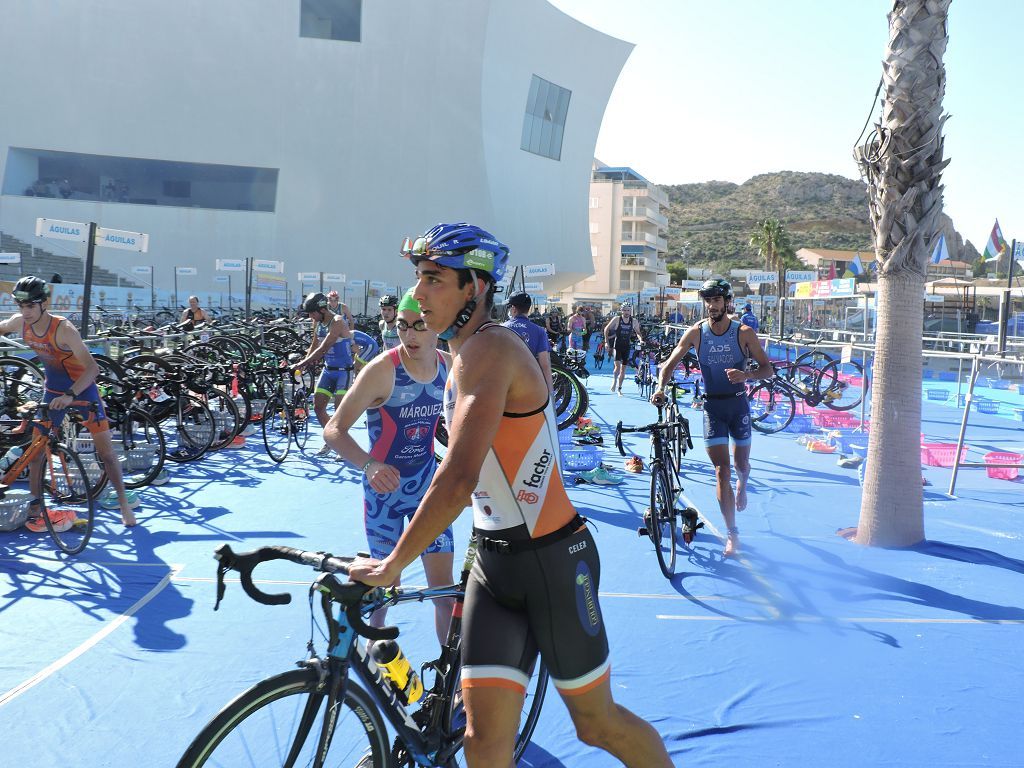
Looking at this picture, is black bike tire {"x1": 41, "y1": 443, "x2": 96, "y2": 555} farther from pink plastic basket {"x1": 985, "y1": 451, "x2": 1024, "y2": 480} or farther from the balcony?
the balcony

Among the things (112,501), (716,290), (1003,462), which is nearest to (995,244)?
(1003,462)

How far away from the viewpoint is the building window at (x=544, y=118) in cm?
4909

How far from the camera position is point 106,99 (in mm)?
40656

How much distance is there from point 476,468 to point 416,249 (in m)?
0.70

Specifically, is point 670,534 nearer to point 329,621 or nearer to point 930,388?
point 329,621

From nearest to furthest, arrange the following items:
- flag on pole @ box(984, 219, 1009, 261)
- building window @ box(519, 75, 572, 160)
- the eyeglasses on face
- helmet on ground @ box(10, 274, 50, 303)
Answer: the eyeglasses on face, helmet on ground @ box(10, 274, 50, 303), flag on pole @ box(984, 219, 1009, 261), building window @ box(519, 75, 572, 160)

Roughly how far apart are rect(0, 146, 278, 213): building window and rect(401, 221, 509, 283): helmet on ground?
44.2 m

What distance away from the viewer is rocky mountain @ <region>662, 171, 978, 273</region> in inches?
5310

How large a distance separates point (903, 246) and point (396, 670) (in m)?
5.76

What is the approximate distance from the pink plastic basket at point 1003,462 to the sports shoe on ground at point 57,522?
31.9 feet

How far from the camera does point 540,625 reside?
2.22 m

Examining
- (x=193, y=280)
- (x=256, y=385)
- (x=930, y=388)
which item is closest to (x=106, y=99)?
(x=193, y=280)

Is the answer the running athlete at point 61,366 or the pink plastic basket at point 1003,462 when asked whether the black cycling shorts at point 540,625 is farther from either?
the pink plastic basket at point 1003,462

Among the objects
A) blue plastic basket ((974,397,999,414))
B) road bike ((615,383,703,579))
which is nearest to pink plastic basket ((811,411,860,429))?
blue plastic basket ((974,397,999,414))
